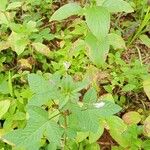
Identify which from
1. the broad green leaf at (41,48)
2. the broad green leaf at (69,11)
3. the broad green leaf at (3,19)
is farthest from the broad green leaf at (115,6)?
the broad green leaf at (3,19)

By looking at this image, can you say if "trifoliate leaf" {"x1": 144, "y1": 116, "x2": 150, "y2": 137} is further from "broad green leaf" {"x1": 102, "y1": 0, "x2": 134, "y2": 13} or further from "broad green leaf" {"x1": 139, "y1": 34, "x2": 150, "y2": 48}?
"broad green leaf" {"x1": 139, "y1": 34, "x2": 150, "y2": 48}

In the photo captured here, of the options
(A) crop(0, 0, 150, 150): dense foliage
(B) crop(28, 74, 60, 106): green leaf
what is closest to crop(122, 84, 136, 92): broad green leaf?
(A) crop(0, 0, 150, 150): dense foliage

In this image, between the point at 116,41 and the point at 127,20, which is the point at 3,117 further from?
the point at 127,20

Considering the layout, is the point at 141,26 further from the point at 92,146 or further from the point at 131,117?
the point at 92,146

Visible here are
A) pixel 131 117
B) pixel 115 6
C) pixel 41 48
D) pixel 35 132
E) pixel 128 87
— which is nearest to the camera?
pixel 35 132

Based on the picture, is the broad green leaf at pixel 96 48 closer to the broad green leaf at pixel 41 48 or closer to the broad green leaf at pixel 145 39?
the broad green leaf at pixel 41 48

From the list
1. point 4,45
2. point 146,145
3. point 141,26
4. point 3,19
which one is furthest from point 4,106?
point 141,26

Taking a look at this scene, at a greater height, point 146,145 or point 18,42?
point 18,42
